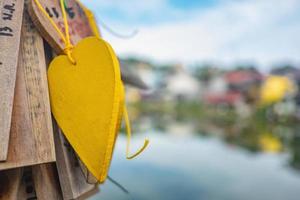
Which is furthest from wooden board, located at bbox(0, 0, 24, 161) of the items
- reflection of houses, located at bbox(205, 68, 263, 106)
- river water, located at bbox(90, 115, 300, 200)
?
reflection of houses, located at bbox(205, 68, 263, 106)

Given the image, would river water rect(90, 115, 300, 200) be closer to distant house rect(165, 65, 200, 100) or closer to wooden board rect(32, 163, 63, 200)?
wooden board rect(32, 163, 63, 200)

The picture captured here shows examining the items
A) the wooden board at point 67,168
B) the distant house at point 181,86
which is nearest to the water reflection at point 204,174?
the wooden board at point 67,168

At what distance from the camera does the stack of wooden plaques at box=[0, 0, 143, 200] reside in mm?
439

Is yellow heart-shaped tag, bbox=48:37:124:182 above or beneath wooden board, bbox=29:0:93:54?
beneath

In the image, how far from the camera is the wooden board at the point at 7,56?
43cm

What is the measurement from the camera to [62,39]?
527 millimetres

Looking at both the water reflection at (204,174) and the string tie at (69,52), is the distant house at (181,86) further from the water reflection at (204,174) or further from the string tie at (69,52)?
the string tie at (69,52)

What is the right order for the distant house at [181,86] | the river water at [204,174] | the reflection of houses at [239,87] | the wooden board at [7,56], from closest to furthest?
the wooden board at [7,56] < the river water at [204,174] < the reflection of houses at [239,87] < the distant house at [181,86]

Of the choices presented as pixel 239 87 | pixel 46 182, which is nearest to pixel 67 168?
pixel 46 182

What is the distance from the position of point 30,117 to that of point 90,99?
10 centimetres

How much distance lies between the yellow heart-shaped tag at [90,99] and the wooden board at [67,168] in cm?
5

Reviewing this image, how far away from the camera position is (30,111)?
46cm

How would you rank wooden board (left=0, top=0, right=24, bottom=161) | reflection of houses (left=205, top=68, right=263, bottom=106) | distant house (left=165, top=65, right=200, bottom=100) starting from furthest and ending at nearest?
distant house (left=165, top=65, right=200, bottom=100), reflection of houses (left=205, top=68, right=263, bottom=106), wooden board (left=0, top=0, right=24, bottom=161)

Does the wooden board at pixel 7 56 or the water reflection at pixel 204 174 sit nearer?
the wooden board at pixel 7 56
